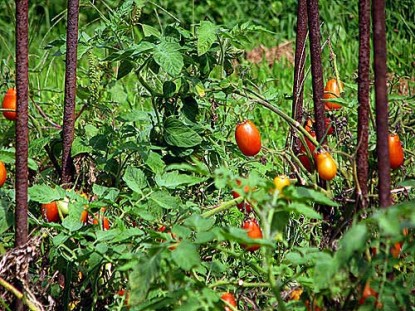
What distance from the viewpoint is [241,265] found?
2.47 metres

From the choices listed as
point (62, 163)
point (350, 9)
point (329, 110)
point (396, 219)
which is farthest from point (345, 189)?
point (350, 9)

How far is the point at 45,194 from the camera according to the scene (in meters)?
2.29

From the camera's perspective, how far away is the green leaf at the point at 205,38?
2.38 meters

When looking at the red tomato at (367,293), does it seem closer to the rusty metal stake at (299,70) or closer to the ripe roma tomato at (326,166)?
the ripe roma tomato at (326,166)

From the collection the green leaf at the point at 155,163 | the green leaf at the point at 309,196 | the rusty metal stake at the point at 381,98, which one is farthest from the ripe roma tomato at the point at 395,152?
the green leaf at the point at 155,163

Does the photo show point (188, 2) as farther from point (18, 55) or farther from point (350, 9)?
point (18, 55)

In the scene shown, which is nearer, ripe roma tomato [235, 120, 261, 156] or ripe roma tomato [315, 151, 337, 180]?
ripe roma tomato [315, 151, 337, 180]

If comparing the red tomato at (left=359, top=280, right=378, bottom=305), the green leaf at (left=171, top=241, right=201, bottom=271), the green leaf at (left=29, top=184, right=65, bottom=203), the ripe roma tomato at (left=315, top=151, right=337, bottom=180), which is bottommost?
the green leaf at (left=29, top=184, right=65, bottom=203)

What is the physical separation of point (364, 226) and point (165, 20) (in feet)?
14.2

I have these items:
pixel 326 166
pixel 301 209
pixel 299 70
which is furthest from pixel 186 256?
pixel 299 70

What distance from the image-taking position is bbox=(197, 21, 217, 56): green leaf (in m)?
2.38

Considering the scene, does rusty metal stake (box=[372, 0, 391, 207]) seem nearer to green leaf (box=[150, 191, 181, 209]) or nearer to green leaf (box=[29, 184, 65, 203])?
green leaf (box=[150, 191, 181, 209])

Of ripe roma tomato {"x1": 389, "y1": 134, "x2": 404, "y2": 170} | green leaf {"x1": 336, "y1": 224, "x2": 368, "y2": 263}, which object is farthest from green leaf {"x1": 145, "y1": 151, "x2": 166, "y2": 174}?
green leaf {"x1": 336, "y1": 224, "x2": 368, "y2": 263}

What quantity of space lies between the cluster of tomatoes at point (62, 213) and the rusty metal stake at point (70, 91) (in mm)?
139
